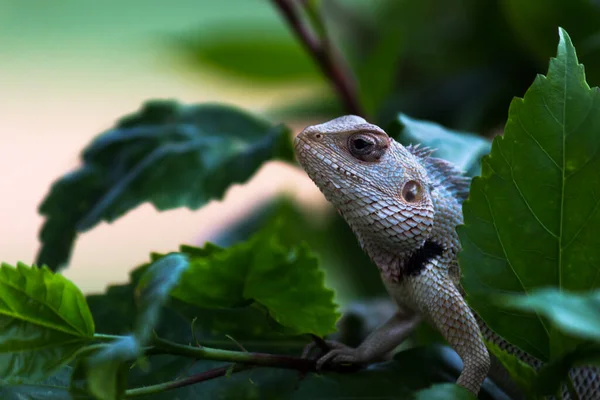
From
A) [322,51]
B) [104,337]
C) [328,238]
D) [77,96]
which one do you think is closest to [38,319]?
[104,337]

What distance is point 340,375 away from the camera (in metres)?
0.76

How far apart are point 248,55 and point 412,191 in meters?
0.96

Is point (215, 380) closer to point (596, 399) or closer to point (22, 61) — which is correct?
point (596, 399)

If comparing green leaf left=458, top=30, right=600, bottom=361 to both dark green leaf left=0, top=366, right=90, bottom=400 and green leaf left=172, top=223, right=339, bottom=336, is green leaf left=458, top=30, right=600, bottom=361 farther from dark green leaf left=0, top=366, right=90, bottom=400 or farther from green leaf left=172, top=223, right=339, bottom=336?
dark green leaf left=0, top=366, right=90, bottom=400

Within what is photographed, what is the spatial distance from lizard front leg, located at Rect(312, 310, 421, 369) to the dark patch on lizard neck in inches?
3.1

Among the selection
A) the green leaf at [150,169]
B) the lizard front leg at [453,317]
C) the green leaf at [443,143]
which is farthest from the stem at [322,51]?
the lizard front leg at [453,317]

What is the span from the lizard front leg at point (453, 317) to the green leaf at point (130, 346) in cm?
34

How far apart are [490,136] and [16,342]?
117cm

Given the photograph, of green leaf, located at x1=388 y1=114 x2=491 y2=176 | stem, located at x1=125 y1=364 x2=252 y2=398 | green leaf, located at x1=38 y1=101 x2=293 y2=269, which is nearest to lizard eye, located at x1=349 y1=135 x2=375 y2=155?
green leaf, located at x1=388 y1=114 x2=491 y2=176

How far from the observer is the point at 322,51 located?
124 centimetres

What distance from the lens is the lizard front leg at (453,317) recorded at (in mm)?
749

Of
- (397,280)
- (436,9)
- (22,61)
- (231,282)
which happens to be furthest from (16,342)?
(22,61)

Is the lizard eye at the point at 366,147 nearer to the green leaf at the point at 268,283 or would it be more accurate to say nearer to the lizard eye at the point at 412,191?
the lizard eye at the point at 412,191

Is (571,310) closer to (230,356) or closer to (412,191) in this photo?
(230,356)
